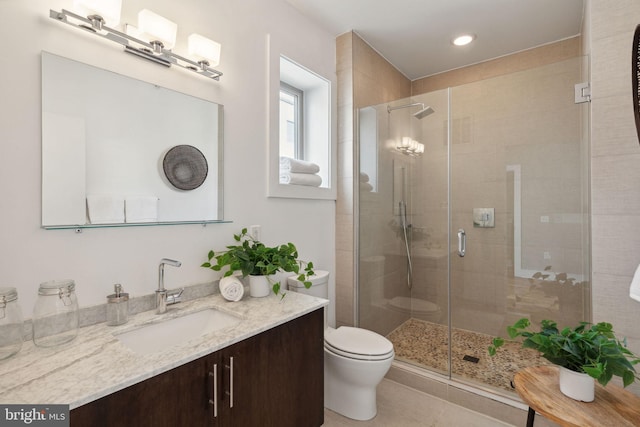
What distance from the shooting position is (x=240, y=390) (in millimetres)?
1190

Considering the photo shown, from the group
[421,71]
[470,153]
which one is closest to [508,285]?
[470,153]

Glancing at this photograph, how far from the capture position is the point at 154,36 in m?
1.35

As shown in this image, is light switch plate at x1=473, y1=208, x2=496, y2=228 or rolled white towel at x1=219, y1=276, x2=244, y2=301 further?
light switch plate at x1=473, y1=208, x2=496, y2=228

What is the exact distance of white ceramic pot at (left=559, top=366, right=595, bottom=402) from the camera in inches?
40.8

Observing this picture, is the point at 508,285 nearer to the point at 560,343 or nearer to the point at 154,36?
the point at 560,343

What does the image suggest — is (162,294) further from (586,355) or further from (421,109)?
(421,109)

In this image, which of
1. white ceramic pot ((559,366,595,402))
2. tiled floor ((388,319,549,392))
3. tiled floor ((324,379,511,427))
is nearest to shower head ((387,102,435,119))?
tiled floor ((388,319,549,392))

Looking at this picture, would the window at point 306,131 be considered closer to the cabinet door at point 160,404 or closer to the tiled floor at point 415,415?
the cabinet door at point 160,404

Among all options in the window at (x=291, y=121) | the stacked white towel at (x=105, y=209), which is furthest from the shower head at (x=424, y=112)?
the stacked white towel at (x=105, y=209)

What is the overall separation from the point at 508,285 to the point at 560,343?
1.42 m

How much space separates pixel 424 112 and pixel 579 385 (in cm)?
197

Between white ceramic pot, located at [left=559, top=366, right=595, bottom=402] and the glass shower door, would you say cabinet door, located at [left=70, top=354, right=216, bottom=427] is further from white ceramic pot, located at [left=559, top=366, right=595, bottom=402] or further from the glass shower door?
the glass shower door

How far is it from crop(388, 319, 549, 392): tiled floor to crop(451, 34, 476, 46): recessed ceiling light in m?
2.32

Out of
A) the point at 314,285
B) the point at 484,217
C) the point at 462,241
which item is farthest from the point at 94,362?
the point at 484,217
